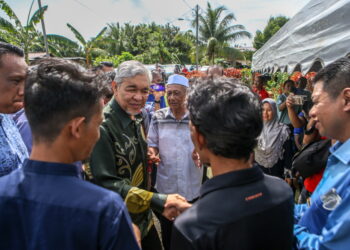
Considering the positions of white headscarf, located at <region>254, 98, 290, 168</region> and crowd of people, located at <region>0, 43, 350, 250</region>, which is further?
white headscarf, located at <region>254, 98, 290, 168</region>

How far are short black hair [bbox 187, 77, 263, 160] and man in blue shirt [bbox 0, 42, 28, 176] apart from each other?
44.4 inches

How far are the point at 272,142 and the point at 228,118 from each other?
3.28 metres

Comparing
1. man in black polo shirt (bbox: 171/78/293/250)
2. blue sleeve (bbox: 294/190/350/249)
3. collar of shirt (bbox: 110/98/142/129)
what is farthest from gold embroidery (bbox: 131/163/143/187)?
blue sleeve (bbox: 294/190/350/249)

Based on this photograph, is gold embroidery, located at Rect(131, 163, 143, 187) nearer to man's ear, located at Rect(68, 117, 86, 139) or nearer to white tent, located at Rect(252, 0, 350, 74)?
man's ear, located at Rect(68, 117, 86, 139)

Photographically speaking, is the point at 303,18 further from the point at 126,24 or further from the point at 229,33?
the point at 126,24

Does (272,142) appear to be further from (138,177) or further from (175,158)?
(138,177)

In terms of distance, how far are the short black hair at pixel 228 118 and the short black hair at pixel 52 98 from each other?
48cm

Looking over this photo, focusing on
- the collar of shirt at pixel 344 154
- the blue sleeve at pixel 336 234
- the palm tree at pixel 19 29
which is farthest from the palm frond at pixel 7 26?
the blue sleeve at pixel 336 234

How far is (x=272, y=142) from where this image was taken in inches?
157

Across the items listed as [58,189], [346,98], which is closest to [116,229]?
[58,189]

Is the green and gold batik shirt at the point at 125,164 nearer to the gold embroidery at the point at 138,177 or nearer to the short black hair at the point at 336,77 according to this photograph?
the gold embroidery at the point at 138,177

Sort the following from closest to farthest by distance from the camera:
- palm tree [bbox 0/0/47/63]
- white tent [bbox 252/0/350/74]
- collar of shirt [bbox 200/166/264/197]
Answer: collar of shirt [bbox 200/166/264/197] < white tent [bbox 252/0/350/74] < palm tree [bbox 0/0/47/63]

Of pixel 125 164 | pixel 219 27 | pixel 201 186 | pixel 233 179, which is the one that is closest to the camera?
pixel 233 179

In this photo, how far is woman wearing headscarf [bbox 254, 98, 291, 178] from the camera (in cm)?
402
